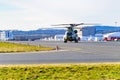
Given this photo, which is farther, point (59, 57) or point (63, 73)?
point (59, 57)

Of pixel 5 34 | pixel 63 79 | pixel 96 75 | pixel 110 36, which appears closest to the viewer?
pixel 63 79

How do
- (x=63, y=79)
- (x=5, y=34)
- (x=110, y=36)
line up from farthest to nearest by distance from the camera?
(x=5, y=34) < (x=110, y=36) < (x=63, y=79)

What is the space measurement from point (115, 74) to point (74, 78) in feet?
6.88

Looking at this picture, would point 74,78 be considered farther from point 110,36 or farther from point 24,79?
point 110,36

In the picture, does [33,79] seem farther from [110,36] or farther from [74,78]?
[110,36]

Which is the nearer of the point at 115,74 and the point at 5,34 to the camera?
the point at 115,74

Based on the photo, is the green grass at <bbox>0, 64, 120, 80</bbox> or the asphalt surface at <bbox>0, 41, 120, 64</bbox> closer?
the green grass at <bbox>0, 64, 120, 80</bbox>

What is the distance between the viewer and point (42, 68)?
62.4 ft

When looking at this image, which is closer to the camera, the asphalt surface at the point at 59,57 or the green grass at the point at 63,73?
the green grass at the point at 63,73

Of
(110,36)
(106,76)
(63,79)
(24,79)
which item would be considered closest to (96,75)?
(106,76)

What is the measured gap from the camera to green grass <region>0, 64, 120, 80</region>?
16295mm

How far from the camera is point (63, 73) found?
17.6 metres

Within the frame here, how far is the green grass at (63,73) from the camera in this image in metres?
16.3

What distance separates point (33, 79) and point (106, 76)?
10.2 ft
